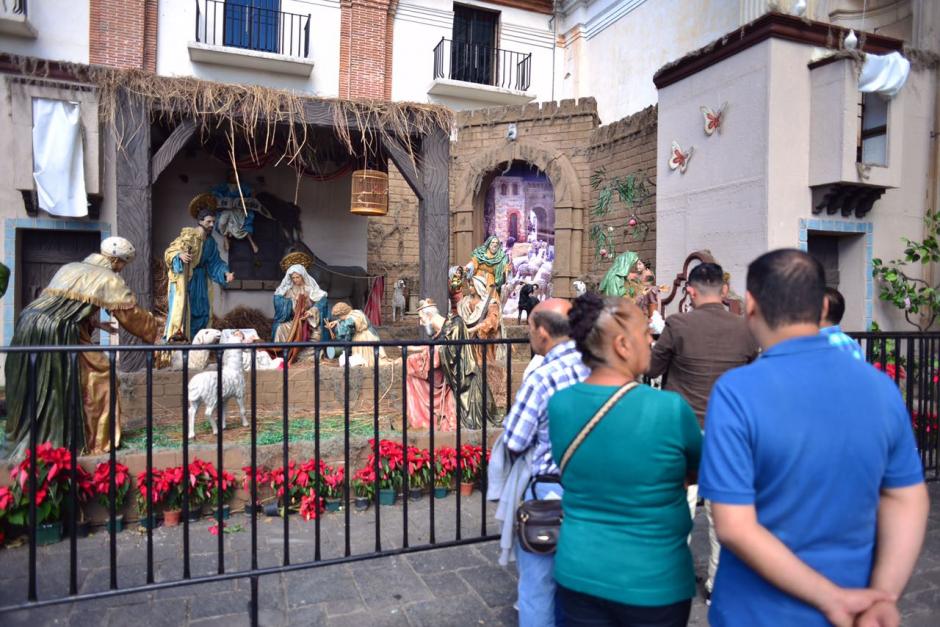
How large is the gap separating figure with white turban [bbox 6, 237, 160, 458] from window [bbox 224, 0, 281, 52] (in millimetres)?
10856

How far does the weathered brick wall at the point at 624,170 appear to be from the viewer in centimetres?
1178

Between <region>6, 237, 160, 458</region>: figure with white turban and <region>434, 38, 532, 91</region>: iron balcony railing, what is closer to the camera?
<region>6, 237, 160, 458</region>: figure with white turban

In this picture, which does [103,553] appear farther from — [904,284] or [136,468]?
[904,284]

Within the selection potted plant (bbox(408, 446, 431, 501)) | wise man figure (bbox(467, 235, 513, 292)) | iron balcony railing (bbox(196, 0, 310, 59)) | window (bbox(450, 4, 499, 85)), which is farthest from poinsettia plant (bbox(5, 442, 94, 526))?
window (bbox(450, 4, 499, 85))

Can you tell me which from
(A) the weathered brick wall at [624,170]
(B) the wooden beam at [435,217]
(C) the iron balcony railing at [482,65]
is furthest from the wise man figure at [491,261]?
(C) the iron balcony railing at [482,65]

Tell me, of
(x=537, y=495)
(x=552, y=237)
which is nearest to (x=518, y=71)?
(x=552, y=237)

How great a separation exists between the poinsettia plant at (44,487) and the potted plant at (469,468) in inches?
112

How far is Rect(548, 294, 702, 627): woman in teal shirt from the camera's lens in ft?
5.46

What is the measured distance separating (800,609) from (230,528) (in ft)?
13.2

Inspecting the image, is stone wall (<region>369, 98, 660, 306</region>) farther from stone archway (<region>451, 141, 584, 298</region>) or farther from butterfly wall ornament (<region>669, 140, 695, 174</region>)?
butterfly wall ornament (<region>669, 140, 695, 174</region>)

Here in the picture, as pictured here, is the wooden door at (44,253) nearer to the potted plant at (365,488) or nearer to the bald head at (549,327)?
the potted plant at (365,488)

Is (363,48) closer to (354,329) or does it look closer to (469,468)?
(354,329)

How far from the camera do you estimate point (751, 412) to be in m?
1.41

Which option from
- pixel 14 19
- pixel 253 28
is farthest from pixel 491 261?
pixel 14 19
